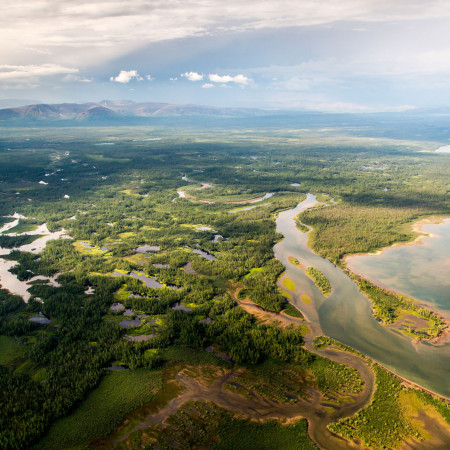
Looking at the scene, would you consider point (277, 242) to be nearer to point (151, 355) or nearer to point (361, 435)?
point (151, 355)

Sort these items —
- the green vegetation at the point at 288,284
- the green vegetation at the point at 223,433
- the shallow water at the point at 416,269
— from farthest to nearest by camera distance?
the green vegetation at the point at 288,284 < the shallow water at the point at 416,269 < the green vegetation at the point at 223,433

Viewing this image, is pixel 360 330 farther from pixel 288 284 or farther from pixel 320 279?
pixel 288 284

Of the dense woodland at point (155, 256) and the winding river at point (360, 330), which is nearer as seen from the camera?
the winding river at point (360, 330)

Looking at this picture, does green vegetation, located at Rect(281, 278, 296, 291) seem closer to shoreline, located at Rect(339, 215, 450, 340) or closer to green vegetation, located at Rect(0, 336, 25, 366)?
shoreline, located at Rect(339, 215, 450, 340)

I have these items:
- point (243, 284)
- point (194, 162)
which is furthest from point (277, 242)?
point (194, 162)

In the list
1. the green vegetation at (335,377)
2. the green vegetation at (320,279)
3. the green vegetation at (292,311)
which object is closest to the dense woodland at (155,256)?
the green vegetation at (335,377)

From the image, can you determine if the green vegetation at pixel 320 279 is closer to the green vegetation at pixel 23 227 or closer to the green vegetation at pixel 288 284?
the green vegetation at pixel 288 284

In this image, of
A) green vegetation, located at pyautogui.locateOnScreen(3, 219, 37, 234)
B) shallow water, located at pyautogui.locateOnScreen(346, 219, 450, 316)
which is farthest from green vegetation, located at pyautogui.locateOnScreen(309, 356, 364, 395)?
green vegetation, located at pyautogui.locateOnScreen(3, 219, 37, 234)
